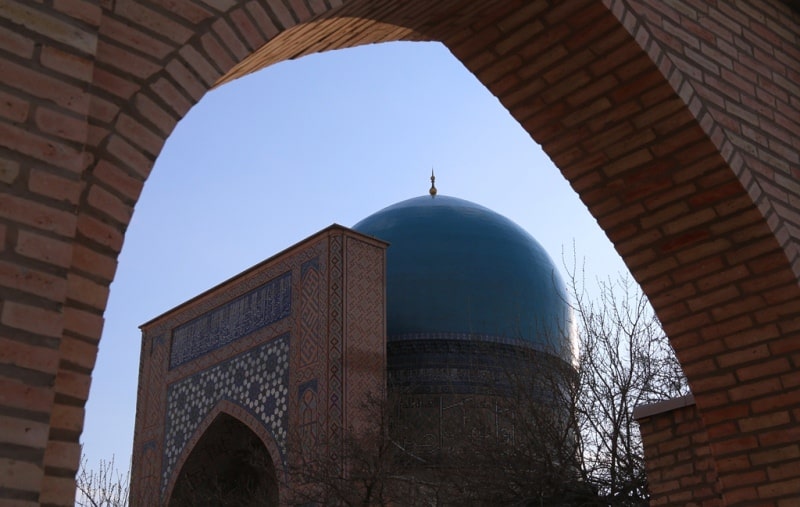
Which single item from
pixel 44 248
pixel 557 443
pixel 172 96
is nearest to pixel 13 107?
pixel 44 248

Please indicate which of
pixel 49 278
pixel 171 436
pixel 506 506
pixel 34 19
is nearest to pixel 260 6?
pixel 34 19

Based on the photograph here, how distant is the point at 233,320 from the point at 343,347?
93.4 inches

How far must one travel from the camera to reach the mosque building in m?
9.91

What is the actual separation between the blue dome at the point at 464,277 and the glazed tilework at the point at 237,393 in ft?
6.77

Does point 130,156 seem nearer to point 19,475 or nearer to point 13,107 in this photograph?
point 13,107

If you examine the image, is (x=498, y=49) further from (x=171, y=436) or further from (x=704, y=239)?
(x=171, y=436)

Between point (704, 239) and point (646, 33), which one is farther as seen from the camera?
point (704, 239)

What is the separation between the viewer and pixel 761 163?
2.64 meters

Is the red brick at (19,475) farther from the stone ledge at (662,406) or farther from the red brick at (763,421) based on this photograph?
the stone ledge at (662,406)

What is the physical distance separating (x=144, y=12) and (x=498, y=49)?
1272mm

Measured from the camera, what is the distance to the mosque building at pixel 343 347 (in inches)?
390

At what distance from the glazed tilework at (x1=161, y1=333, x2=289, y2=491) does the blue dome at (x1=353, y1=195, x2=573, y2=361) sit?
207 centimetres

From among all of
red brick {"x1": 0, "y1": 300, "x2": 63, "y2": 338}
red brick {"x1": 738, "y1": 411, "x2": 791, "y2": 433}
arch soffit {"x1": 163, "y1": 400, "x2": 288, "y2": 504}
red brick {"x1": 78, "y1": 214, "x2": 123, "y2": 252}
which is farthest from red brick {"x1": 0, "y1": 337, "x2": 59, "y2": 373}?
arch soffit {"x1": 163, "y1": 400, "x2": 288, "y2": 504}

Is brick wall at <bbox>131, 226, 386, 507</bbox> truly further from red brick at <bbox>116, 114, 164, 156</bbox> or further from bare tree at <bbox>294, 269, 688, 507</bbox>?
red brick at <bbox>116, 114, 164, 156</bbox>
